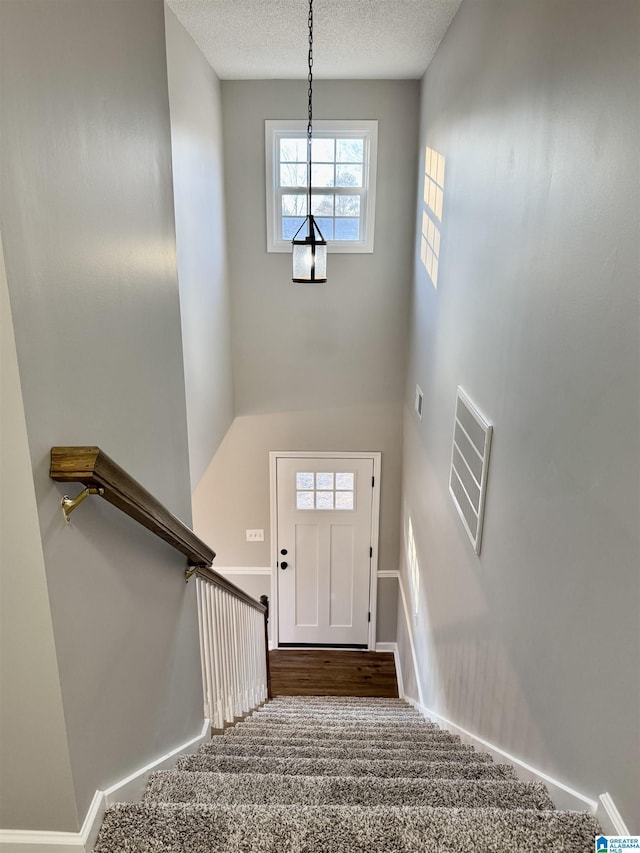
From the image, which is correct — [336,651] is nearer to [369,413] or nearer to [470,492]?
[369,413]

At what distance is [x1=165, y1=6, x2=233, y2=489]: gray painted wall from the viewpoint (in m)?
3.38

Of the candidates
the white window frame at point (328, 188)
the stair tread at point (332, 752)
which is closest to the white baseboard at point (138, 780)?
the stair tread at point (332, 752)

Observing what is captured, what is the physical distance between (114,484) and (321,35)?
3.50 metres

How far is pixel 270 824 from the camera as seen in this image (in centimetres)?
127

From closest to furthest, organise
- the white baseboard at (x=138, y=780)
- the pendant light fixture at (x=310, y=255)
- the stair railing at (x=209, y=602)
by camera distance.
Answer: the stair railing at (x=209, y=602)
the white baseboard at (x=138, y=780)
the pendant light fixture at (x=310, y=255)

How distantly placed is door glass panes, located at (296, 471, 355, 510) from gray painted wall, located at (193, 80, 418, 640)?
0.95 ft

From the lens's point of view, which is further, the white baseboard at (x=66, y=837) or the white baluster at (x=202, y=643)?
the white baluster at (x=202, y=643)

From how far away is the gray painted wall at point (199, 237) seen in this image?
3.38 metres

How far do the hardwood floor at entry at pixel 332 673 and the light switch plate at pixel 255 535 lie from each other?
113cm

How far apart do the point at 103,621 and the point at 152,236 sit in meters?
1.06

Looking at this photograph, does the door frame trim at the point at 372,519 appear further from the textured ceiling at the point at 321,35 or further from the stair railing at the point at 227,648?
the textured ceiling at the point at 321,35

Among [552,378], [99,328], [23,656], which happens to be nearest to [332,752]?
[23,656]

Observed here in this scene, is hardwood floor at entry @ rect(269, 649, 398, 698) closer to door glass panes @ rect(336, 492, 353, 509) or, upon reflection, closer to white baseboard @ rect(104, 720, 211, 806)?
door glass panes @ rect(336, 492, 353, 509)

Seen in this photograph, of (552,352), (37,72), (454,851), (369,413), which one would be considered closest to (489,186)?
(552,352)
